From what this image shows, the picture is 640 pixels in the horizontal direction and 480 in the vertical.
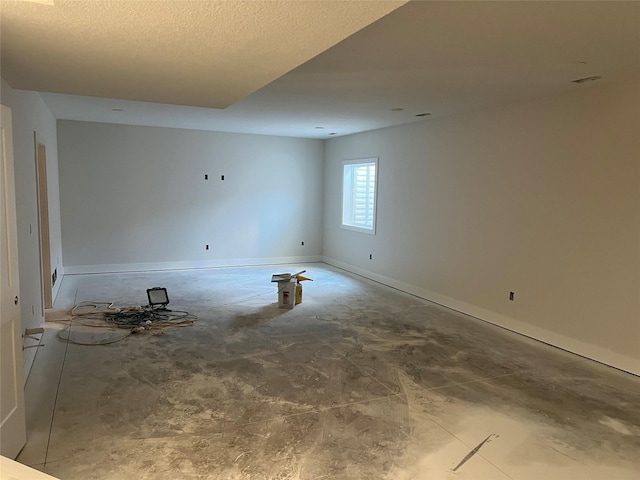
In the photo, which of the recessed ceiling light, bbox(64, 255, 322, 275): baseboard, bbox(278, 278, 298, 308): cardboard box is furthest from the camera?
bbox(64, 255, 322, 275): baseboard

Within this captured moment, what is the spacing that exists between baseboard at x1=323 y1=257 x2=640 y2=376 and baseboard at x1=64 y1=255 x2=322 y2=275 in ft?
8.11

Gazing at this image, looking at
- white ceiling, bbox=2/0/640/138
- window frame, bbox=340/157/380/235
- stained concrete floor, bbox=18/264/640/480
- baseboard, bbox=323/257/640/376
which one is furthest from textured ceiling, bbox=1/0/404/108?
window frame, bbox=340/157/380/235

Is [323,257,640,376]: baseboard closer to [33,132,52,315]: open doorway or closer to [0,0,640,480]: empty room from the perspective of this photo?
[0,0,640,480]: empty room

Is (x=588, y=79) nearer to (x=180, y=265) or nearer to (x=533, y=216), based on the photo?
(x=533, y=216)

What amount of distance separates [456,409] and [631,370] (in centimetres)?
177

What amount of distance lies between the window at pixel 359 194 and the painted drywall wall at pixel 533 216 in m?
0.68

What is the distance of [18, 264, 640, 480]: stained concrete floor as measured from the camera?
243 cm

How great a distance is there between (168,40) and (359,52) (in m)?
1.36

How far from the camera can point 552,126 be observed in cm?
436

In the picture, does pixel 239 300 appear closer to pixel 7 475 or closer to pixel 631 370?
pixel 631 370

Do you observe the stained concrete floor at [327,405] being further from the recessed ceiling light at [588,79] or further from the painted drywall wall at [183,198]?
the painted drywall wall at [183,198]

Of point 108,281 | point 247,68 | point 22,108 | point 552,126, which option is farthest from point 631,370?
point 108,281

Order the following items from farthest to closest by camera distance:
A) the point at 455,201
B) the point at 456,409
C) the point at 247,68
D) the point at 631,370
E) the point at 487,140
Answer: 1. the point at 455,201
2. the point at 487,140
3. the point at 631,370
4. the point at 456,409
5. the point at 247,68

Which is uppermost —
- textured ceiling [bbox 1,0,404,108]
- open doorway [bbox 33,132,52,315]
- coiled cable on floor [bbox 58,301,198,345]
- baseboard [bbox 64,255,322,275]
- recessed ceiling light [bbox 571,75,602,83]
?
recessed ceiling light [bbox 571,75,602,83]
